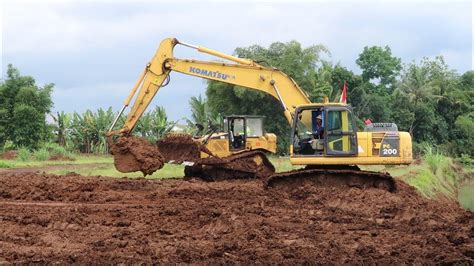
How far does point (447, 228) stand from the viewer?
432 inches

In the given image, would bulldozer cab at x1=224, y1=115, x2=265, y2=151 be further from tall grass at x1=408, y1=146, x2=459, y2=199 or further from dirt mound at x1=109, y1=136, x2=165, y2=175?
tall grass at x1=408, y1=146, x2=459, y2=199

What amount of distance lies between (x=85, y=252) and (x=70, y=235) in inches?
59.0

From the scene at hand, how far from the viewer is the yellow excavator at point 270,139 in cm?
1552

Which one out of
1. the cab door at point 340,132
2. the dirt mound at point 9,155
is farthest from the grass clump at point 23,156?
the cab door at point 340,132

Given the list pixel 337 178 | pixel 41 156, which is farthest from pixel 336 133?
pixel 41 156

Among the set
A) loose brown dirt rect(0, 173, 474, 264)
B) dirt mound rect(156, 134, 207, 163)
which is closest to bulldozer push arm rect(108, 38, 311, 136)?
dirt mound rect(156, 134, 207, 163)

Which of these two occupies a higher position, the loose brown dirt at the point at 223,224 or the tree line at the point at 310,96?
the tree line at the point at 310,96

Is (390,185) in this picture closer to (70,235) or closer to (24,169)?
(70,235)

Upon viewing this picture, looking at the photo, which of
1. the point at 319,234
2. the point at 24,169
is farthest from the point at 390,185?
the point at 24,169

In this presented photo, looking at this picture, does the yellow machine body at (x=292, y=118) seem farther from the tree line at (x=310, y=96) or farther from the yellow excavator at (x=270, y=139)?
the tree line at (x=310, y=96)

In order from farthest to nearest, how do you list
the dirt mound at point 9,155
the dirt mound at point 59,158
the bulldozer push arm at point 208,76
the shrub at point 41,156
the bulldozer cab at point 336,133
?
1. the dirt mound at point 9,155
2. the dirt mound at point 59,158
3. the shrub at point 41,156
4. the bulldozer push arm at point 208,76
5. the bulldozer cab at point 336,133

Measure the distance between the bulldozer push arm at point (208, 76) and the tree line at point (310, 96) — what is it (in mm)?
8074

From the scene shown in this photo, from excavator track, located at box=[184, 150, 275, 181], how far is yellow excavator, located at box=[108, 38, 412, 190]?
0.09 ft

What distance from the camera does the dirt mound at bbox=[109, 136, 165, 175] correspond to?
16906 mm
